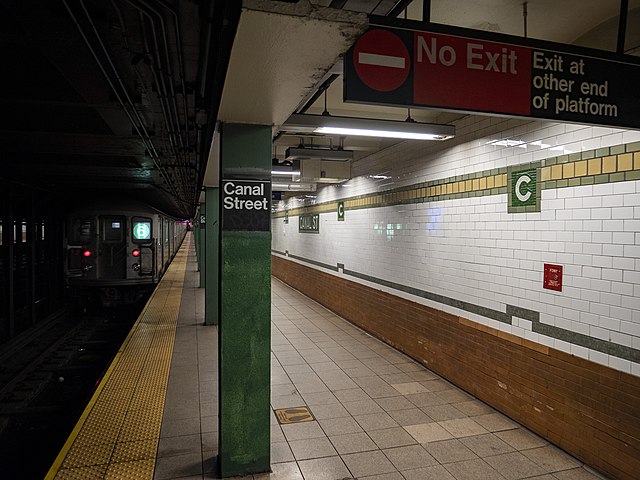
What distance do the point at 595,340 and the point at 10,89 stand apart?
219 inches

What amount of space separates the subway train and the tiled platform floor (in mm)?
4453

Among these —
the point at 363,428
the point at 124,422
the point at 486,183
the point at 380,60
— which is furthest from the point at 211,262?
the point at 380,60

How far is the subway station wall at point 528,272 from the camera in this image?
3.34 m

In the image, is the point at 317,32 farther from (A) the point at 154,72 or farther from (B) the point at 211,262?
(B) the point at 211,262

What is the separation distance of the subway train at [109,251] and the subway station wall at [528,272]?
626 centimetres

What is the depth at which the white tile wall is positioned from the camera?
11.0 ft

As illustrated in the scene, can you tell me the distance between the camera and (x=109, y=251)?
10.2m

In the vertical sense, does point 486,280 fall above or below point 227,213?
below

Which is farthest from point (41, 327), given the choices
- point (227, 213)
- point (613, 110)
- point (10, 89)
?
point (613, 110)

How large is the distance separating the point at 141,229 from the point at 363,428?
810 cm

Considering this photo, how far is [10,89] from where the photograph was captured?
12.8 ft

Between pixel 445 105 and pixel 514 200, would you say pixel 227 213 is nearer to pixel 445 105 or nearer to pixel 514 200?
pixel 445 105

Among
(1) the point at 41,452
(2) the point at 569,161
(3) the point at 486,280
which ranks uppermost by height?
(2) the point at 569,161

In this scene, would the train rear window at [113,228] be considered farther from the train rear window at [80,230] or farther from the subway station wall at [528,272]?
the subway station wall at [528,272]
